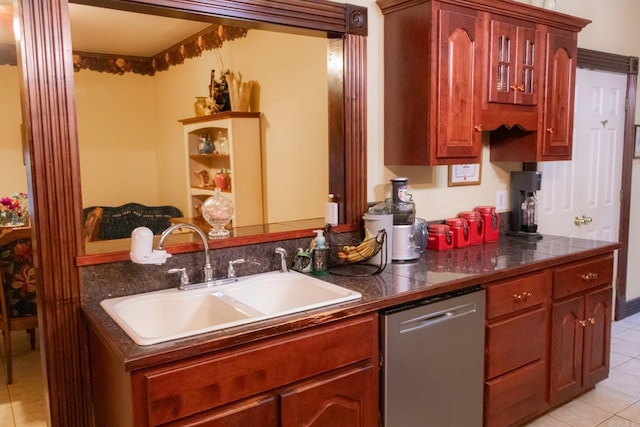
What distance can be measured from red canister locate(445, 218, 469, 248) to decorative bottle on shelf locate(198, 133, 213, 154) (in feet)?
7.89

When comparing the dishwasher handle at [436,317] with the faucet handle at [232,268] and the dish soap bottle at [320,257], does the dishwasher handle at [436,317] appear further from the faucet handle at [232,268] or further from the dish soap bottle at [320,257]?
the faucet handle at [232,268]

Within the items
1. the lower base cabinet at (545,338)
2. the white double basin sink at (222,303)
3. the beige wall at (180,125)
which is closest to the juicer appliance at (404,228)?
the lower base cabinet at (545,338)

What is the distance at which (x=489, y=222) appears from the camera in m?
2.96

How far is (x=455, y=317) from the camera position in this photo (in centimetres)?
208

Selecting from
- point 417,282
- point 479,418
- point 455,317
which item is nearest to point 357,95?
point 417,282

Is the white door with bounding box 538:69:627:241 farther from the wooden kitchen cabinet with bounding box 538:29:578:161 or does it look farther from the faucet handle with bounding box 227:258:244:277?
the faucet handle with bounding box 227:258:244:277

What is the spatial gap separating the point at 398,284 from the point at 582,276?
1183 mm

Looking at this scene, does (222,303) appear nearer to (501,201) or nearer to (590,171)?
(501,201)

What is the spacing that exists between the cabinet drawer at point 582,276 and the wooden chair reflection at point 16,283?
3122 mm

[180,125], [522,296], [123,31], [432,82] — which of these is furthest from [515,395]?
[123,31]

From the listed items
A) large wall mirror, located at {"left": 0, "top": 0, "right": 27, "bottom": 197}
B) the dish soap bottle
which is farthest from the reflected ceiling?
the dish soap bottle

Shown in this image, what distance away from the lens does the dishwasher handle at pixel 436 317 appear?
1924 mm

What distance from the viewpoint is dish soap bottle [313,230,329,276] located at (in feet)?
7.27

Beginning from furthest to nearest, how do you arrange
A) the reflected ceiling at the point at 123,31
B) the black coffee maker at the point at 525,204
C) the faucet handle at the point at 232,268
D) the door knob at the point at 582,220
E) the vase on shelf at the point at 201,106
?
the vase on shelf at the point at 201,106 → the reflected ceiling at the point at 123,31 → the door knob at the point at 582,220 → the black coffee maker at the point at 525,204 → the faucet handle at the point at 232,268
